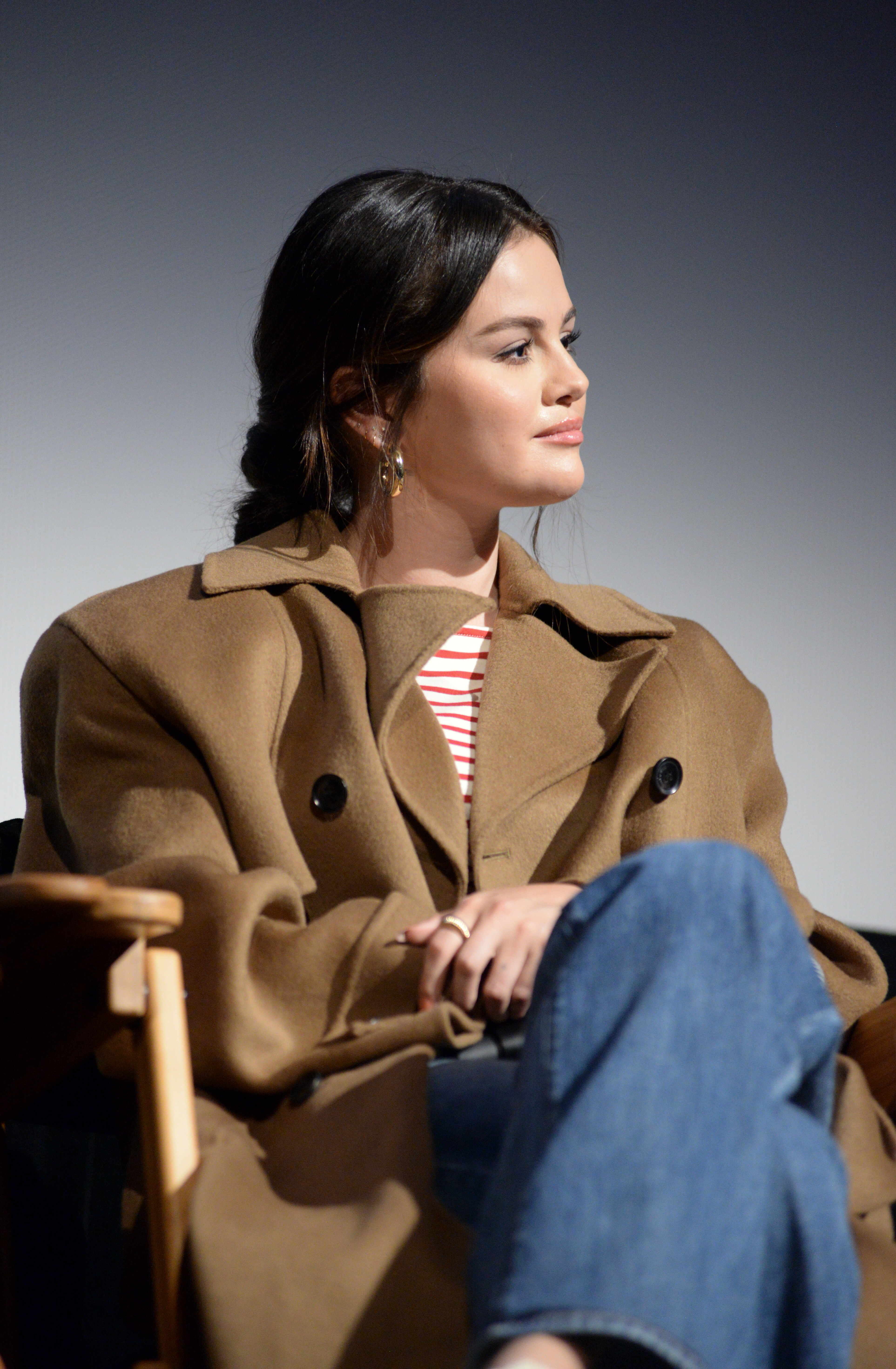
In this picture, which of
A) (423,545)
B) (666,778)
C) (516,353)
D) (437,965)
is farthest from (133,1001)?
(516,353)

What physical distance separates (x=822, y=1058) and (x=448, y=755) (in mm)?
580

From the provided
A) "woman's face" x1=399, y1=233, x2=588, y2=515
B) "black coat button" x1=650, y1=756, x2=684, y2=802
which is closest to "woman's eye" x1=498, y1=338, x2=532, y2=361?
"woman's face" x1=399, y1=233, x2=588, y2=515

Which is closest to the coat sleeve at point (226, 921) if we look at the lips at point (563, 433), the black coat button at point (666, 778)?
the black coat button at point (666, 778)

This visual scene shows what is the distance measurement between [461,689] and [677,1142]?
770 millimetres

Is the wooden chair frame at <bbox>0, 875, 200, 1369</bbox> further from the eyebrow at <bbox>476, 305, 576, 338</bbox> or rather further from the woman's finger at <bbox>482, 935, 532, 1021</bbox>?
the eyebrow at <bbox>476, 305, 576, 338</bbox>

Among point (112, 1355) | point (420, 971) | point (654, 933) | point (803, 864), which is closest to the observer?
point (654, 933)

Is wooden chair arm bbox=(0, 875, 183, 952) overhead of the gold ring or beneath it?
overhead

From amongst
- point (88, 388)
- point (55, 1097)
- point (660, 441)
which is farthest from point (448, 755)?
point (660, 441)

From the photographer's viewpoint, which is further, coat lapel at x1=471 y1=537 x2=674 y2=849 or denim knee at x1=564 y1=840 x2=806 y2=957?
coat lapel at x1=471 y1=537 x2=674 y2=849

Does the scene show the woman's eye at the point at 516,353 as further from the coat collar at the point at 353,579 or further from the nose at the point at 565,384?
the coat collar at the point at 353,579

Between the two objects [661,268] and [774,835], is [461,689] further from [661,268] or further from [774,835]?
[661,268]

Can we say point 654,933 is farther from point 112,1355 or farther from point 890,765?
point 890,765

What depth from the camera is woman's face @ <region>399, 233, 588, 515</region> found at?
1353mm

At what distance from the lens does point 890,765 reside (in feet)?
6.84
